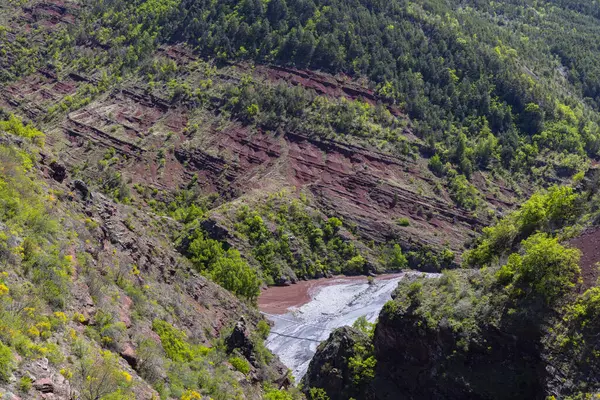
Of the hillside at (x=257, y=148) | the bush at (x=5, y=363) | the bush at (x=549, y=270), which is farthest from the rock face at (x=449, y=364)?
the bush at (x=5, y=363)

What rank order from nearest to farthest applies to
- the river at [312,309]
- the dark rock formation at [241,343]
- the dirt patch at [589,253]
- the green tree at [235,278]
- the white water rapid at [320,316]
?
the dirt patch at [589,253], the dark rock formation at [241,343], the white water rapid at [320,316], the river at [312,309], the green tree at [235,278]

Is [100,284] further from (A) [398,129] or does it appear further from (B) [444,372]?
(A) [398,129]

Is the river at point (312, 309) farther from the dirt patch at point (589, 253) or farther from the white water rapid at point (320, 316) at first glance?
the dirt patch at point (589, 253)

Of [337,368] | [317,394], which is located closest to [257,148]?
[337,368]

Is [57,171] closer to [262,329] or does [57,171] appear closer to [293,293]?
[262,329]

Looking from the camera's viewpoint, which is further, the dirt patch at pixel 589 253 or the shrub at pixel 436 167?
the shrub at pixel 436 167

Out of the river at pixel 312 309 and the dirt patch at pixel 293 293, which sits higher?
the river at pixel 312 309

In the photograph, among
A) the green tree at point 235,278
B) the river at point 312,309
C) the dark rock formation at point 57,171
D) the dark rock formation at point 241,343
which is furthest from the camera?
the green tree at point 235,278
